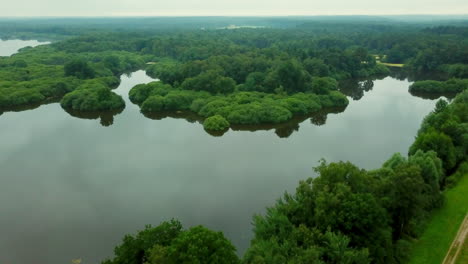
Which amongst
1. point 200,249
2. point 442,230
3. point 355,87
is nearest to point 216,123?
point 442,230

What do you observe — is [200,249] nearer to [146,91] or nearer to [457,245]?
[457,245]

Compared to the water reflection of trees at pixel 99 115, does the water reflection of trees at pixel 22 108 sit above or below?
below

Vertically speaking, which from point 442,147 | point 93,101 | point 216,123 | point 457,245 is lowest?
point 93,101

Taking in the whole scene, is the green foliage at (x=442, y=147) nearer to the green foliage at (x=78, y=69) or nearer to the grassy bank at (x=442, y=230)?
the grassy bank at (x=442, y=230)

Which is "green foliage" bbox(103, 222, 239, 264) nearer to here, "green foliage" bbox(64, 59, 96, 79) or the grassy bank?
the grassy bank

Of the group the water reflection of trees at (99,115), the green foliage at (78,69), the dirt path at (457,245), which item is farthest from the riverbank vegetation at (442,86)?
the green foliage at (78,69)

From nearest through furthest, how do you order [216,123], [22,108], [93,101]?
[216,123] < [93,101] < [22,108]

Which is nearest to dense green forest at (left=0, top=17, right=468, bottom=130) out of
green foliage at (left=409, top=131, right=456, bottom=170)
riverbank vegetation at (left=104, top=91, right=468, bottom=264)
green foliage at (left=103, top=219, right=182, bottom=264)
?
green foliage at (left=409, top=131, right=456, bottom=170)
